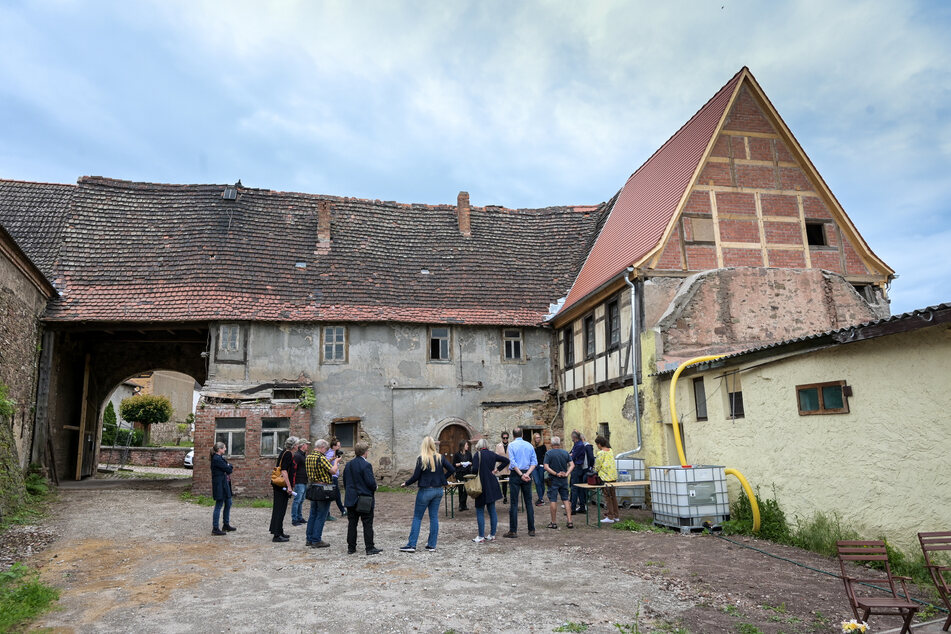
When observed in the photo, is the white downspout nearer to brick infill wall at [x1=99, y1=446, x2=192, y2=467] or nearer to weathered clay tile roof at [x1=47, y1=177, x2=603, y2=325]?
weathered clay tile roof at [x1=47, y1=177, x2=603, y2=325]

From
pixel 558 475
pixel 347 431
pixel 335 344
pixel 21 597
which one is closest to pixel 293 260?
pixel 335 344

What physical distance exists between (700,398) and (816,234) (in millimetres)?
6539

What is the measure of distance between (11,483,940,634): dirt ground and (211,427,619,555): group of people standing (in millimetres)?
364

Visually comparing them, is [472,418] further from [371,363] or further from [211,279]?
[211,279]

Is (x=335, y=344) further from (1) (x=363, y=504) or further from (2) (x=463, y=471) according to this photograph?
(1) (x=363, y=504)

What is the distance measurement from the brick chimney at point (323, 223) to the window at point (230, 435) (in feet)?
21.9

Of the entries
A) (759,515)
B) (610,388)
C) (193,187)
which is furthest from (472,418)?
(193,187)

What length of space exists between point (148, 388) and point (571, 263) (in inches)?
1253

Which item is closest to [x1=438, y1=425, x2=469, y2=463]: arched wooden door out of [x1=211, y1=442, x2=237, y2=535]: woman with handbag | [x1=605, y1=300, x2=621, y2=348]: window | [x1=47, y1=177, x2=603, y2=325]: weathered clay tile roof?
[x1=47, y1=177, x2=603, y2=325]: weathered clay tile roof

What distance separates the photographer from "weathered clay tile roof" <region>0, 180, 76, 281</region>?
1953cm

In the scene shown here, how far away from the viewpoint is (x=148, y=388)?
42.8 meters

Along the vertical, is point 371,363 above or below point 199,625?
above

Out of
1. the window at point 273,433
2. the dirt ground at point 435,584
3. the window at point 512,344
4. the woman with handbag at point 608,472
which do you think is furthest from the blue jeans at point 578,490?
the window at point 273,433

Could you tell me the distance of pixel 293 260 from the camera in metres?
20.8
